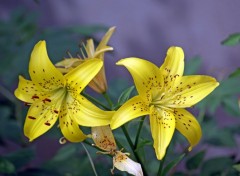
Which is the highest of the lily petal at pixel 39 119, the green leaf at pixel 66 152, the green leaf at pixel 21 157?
the lily petal at pixel 39 119

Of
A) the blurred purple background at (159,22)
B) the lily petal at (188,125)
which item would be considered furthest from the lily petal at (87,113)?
the blurred purple background at (159,22)

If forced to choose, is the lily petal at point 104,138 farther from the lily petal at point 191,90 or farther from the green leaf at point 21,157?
the green leaf at point 21,157

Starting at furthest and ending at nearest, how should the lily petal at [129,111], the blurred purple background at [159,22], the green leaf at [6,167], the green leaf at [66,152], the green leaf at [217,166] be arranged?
the blurred purple background at [159,22], the green leaf at [66,152], the green leaf at [217,166], the green leaf at [6,167], the lily petal at [129,111]

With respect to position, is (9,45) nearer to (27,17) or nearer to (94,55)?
(27,17)

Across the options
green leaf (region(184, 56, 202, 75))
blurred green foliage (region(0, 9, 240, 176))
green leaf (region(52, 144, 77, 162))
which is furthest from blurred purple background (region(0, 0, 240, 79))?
green leaf (region(52, 144, 77, 162))

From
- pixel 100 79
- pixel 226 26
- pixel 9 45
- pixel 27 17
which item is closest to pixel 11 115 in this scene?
pixel 9 45

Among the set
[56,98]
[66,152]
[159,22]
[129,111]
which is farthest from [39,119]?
[159,22]
